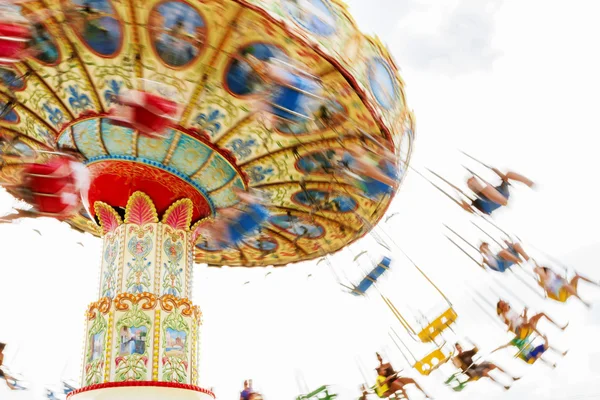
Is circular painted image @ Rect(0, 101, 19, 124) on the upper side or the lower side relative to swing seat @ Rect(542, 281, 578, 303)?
upper

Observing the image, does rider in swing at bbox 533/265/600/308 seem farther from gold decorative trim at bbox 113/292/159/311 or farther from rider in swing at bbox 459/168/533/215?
gold decorative trim at bbox 113/292/159/311

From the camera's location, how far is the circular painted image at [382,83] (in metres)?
6.78

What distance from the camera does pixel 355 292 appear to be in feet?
30.0

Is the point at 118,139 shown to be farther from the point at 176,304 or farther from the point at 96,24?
the point at 176,304

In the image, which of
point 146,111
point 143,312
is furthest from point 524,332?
point 146,111

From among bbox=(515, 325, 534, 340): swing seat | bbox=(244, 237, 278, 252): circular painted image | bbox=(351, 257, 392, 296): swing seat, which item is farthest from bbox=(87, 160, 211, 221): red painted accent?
bbox=(515, 325, 534, 340): swing seat

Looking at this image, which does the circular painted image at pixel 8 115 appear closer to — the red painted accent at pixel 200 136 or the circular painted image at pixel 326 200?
the red painted accent at pixel 200 136

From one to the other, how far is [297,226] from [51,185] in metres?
3.92

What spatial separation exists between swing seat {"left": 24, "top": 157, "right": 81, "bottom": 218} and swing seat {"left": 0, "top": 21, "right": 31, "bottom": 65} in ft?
5.52

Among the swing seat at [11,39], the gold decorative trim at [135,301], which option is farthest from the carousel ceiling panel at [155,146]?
the swing seat at [11,39]

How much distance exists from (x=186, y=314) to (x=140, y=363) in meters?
0.84

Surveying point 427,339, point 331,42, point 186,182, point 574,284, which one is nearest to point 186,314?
point 186,182

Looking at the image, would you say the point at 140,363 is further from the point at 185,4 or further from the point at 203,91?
the point at 185,4

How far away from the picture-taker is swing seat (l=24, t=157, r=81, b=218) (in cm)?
734
